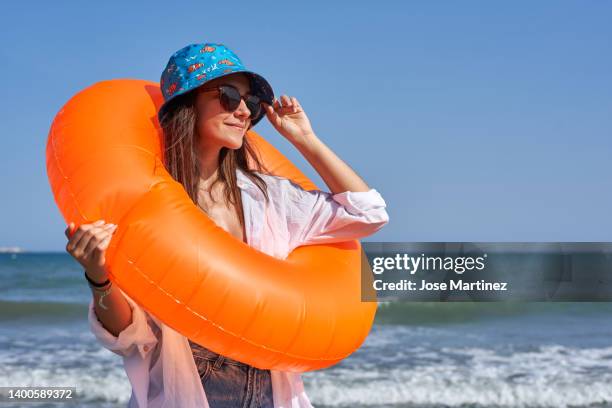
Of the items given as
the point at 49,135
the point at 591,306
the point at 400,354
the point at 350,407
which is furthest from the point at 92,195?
the point at 591,306

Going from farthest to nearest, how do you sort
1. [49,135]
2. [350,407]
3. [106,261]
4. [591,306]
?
1. [591,306]
2. [350,407]
3. [49,135]
4. [106,261]

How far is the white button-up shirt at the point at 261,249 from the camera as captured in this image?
2.13 m

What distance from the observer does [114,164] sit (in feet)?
7.12

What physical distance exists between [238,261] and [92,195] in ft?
1.46

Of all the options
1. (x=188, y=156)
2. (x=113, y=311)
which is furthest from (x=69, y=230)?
(x=188, y=156)

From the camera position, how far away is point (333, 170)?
232cm

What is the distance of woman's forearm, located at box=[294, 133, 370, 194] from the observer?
2.31 meters

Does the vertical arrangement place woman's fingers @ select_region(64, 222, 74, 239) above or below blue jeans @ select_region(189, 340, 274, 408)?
above

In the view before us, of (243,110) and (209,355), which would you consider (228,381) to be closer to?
(209,355)

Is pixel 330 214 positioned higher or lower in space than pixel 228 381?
higher

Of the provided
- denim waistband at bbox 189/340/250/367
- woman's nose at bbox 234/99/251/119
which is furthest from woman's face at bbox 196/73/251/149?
denim waistband at bbox 189/340/250/367

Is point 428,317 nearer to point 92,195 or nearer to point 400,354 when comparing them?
point 400,354

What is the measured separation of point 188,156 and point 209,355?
58 centimetres

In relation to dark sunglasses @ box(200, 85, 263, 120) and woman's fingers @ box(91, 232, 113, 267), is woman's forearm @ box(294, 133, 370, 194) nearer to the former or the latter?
dark sunglasses @ box(200, 85, 263, 120)
